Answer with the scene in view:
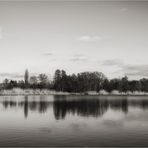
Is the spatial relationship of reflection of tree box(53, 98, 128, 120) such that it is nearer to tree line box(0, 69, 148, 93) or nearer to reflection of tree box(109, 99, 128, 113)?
reflection of tree box(109, 99, 128, 113)

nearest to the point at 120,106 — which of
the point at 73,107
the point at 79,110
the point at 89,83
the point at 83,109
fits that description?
the point at 73,107

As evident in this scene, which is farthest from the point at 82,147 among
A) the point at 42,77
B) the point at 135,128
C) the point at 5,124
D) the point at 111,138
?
the point at 42,77

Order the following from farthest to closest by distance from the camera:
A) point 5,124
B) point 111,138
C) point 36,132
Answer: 1. point 5,124
2. point 36,132
3. point 111,138

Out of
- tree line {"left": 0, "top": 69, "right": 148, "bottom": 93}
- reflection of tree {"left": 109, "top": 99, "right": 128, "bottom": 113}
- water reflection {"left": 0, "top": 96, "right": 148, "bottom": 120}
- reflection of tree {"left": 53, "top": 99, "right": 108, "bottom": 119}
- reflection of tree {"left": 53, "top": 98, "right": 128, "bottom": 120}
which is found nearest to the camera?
reflection of tree {"left": 53, "top": 99, "right": 108, "bottom": 119}

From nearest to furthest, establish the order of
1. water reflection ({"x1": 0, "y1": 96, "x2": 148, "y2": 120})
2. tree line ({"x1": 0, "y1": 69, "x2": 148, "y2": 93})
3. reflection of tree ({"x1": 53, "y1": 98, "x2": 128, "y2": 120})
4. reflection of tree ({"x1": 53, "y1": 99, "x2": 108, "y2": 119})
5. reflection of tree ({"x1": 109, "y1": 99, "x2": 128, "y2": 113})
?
reflection of tree ({"x1": 53, "y1": 99, "x2": 108, "y2": 119}), reflection of tree ({"x1": 53, "y1": 98, "x2": 128, "y2": 120}), water reflection ({"x1": 0, "y1": 96, "x2": 148, "y2": 120}), reflection of tree ({"x1": 109, "y1": 99, "x2": 128, "y2": 113}), tree line ({"x1": 0, "y1": 69, "x2": 148, "y2": 93})

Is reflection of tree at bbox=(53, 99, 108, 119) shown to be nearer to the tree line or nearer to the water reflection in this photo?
the water reflection

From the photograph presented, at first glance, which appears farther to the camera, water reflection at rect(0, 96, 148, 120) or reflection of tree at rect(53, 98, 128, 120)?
water reflection at rect(0, 96, 148, 120)

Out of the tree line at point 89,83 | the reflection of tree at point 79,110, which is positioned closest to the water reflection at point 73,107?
the reflection of tree at point 79,110

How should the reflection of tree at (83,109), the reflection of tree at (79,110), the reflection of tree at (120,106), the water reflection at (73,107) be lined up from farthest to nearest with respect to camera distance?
the reflection of tree at (120,106) → the water reflection at (73,107) → the reflection of tree at (83,109) → the reflection of tree at (79,110)

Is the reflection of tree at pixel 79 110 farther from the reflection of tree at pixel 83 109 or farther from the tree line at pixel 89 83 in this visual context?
the tree line at pixel 89 83

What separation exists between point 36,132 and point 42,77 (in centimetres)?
7517

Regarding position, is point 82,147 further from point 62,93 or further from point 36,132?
point 62,93

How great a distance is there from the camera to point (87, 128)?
57.6 feet

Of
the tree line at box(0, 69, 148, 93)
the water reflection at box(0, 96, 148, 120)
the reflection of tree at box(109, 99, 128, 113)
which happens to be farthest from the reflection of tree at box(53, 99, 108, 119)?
the tree line at box(0, 69, 148, 93)
